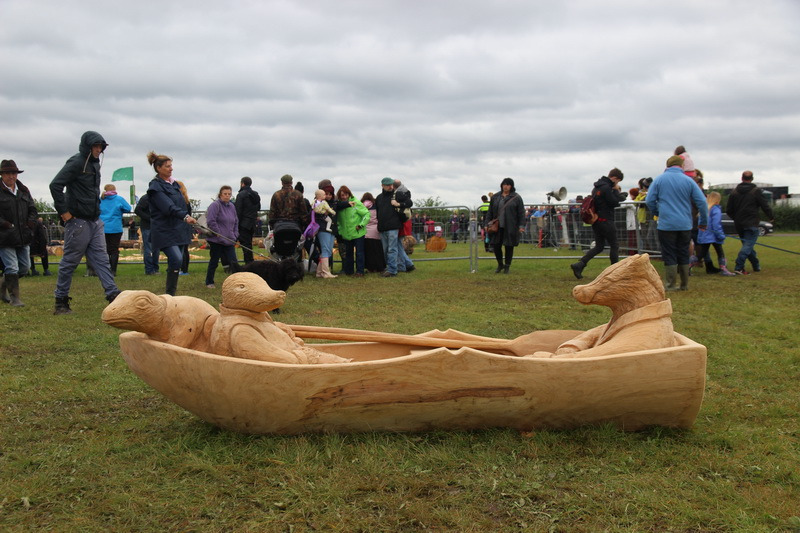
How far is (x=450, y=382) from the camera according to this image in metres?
3.38

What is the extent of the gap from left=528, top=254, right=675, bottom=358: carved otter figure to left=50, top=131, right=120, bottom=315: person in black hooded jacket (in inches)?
230

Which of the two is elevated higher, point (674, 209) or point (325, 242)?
point (674, 209)

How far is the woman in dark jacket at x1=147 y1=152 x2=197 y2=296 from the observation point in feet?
27.7

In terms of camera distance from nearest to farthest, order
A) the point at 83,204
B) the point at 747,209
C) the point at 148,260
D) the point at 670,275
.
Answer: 1. the point at 83,204
2. the point at 670,275
3. the point at 747,209
4. the point at 148,260

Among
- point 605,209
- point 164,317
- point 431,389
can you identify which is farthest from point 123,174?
point 431,389

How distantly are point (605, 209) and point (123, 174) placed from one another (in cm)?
1295

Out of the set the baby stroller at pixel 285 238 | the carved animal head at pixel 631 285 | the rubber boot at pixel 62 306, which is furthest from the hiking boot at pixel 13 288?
the carved animal head at pixel 631 285

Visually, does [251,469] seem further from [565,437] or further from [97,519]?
[565,437]

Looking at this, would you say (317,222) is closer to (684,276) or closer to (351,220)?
(351,220)

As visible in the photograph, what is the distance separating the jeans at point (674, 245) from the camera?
30.5 feet

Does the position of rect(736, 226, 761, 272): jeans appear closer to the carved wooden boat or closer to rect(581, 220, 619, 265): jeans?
rect(581, 220, 619, 265): jeans

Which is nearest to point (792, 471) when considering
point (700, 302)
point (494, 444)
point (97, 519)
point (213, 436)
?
point (494, 444)

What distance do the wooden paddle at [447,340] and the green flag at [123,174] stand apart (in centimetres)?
1503

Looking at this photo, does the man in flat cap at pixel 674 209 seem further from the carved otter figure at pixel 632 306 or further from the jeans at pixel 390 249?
the carved otter figure at pixel 632 306
